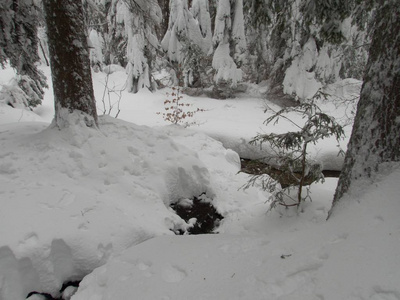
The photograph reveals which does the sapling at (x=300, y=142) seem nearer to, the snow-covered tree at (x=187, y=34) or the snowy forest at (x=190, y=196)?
the snowy forest at (x=190, y=196)

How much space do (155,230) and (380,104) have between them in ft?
9.12

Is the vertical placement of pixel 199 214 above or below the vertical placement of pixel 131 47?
below

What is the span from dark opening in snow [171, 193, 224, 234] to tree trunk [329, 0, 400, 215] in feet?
7.98

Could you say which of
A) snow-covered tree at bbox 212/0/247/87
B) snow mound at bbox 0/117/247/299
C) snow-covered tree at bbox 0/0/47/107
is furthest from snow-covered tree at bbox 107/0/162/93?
snow mound at bbox 0/117/247/299

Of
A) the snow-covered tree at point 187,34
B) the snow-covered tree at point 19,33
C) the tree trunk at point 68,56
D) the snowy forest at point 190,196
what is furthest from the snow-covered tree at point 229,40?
the tree trunk at point 68,56

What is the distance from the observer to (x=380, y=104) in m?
2.01

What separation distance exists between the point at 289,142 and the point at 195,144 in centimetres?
395

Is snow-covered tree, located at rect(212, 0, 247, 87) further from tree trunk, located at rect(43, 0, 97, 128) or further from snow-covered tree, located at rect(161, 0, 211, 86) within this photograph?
tree trunk, located at rect(43, 0, 97, 128)

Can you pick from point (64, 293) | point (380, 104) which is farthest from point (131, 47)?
point (380, 104)

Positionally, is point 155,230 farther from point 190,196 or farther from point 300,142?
point 300,142

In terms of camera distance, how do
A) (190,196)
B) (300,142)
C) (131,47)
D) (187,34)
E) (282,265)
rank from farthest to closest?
(131,47), (187,34), (190,196), (300,142), (282,265)

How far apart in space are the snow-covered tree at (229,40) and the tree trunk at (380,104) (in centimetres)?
840

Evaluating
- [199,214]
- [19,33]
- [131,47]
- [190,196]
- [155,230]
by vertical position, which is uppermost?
[131,47]

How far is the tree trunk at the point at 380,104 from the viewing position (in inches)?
75.1
